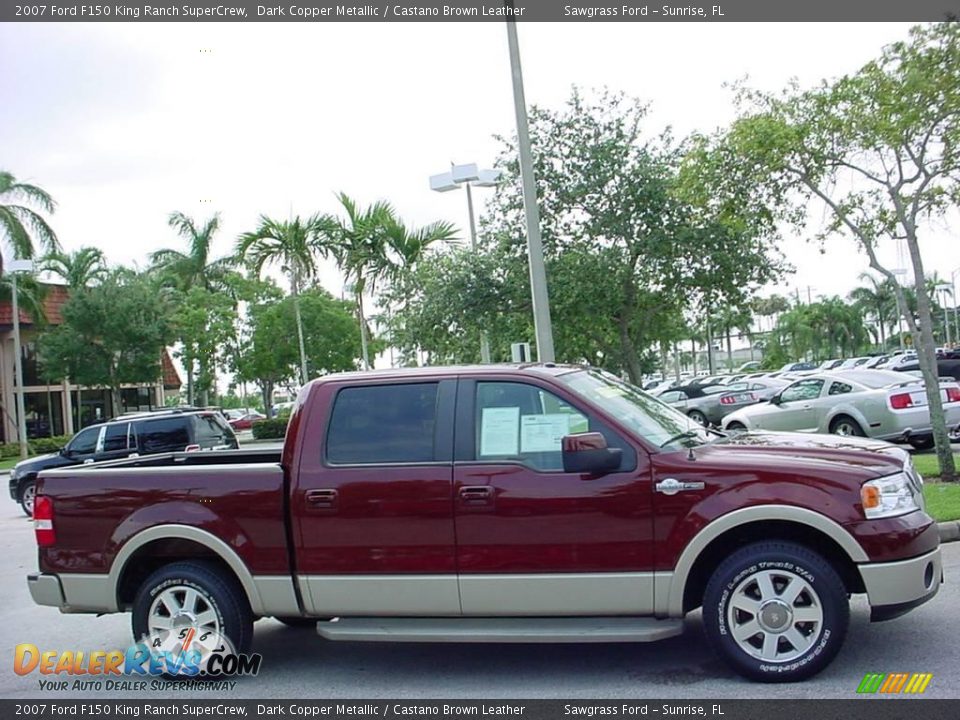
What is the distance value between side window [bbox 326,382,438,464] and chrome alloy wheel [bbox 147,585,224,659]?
127 cm

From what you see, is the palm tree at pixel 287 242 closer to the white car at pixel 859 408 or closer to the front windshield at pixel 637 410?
the white car at pixel 859 408

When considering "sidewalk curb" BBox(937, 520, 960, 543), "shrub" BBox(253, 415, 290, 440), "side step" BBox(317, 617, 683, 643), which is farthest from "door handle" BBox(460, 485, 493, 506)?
"shrub" BBox(253, 415, 290, 440)

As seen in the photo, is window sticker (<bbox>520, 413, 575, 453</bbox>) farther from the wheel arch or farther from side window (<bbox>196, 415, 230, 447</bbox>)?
side window (<bbox>196, 415, 230, 447</bbox>)

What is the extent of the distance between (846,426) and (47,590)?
13.4 metres

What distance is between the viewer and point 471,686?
5770 millimetres

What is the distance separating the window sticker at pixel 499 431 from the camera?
5.82m

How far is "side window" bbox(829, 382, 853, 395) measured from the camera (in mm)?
16703

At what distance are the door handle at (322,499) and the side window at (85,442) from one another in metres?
13.9

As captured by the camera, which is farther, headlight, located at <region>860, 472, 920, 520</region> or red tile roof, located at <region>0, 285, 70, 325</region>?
red tile roof, located at <region>0, 285, 70, 325</region>

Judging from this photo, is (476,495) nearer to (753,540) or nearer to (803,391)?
(753,540)

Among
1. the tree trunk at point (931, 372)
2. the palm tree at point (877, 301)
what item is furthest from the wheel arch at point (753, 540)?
the palm tree at point (877, 301)

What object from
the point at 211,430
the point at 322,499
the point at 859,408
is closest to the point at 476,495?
the point at 322,499

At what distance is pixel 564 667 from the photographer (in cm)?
602

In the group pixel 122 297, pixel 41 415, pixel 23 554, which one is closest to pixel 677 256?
pixel 23 554
